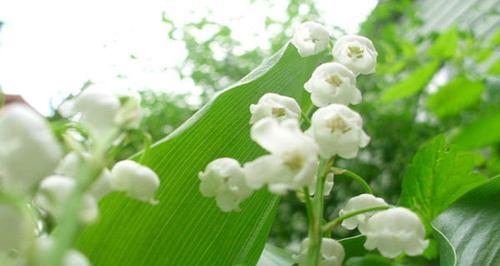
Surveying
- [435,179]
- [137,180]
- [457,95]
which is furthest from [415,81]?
[137,180]

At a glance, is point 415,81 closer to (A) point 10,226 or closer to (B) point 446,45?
(B) point 446,45

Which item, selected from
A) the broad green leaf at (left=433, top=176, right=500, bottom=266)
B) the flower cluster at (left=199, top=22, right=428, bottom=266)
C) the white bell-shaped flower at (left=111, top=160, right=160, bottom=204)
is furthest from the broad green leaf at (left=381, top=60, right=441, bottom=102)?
the white bell-shaped flower at (left=111, top=160, right=160, bottom=204)

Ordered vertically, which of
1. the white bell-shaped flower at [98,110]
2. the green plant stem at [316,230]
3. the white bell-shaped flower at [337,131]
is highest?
the white bell-shaped flower at [98,110]

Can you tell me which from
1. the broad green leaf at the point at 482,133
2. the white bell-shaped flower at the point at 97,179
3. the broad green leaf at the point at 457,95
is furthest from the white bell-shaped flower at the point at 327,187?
the broad green leaf at the point at 457,95

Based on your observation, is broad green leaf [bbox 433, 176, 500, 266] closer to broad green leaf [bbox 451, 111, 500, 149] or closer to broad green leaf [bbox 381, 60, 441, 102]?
broad green leaf [bbox 451, 111, 500, 149]

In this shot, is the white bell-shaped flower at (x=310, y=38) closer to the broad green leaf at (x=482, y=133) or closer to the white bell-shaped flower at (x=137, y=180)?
the white bell-shaped flower at (x=137, y=180)

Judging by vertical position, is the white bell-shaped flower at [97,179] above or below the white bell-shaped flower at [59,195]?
below

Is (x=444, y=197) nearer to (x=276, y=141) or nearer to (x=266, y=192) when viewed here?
(x=266, y=192)
